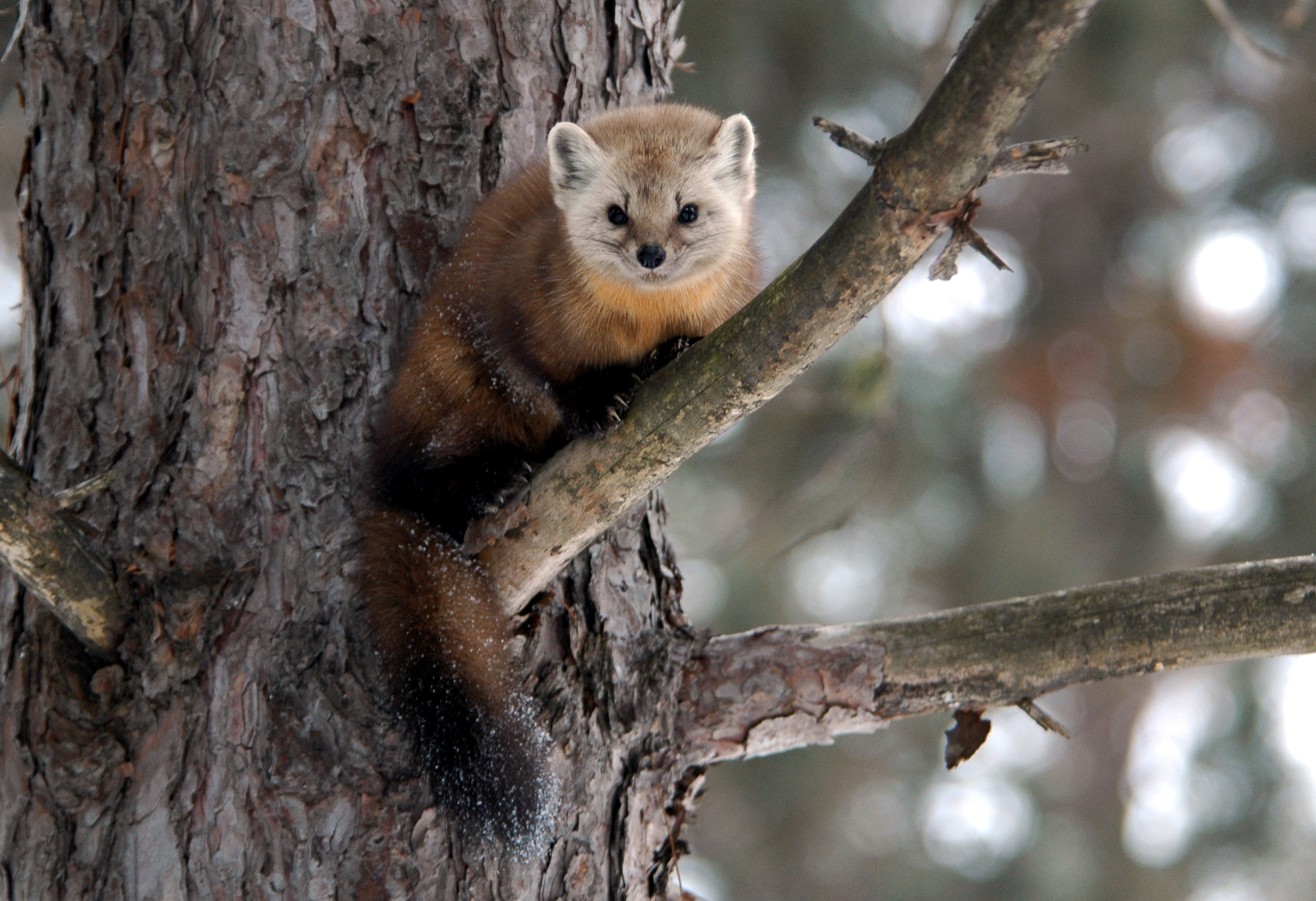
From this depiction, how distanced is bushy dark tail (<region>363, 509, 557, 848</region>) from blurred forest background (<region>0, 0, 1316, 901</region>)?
4226 mm

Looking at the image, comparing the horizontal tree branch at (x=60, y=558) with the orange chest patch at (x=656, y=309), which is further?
the orange chest patch at (x=656, y=309)

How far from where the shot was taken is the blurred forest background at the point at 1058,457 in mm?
7176

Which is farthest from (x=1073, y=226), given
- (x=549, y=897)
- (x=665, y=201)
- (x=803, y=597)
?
→ (x=549, y=897)

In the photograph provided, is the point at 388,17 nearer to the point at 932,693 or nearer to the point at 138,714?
the point at 138,714

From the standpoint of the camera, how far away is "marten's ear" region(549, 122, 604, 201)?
270 cm

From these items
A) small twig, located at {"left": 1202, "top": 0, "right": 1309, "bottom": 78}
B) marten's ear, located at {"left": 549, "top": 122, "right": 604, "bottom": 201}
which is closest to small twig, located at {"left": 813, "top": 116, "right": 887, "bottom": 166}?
marten's ear, located at {"left": 549, "top": 122, "right": 604, "bottom": 201}

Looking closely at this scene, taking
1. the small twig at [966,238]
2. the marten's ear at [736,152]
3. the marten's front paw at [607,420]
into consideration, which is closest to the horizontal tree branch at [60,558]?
the marten's front paw at [607,420]

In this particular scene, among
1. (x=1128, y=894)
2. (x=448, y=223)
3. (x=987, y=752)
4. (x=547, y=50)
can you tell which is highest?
(x=547, y=50)

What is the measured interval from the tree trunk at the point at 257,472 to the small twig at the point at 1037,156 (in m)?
1.40

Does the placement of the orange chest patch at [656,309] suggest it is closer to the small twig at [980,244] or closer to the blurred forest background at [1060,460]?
the small twig at [980,244]

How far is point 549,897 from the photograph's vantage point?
2361 mm

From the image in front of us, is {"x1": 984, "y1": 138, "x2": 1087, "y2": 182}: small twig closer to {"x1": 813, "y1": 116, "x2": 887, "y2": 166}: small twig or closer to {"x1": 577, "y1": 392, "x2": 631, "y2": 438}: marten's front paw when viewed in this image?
{"x1": 813, "y1": 116, "x2": 887, "y2": 166}: small twig

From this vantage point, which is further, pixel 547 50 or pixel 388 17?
pixel 547 50

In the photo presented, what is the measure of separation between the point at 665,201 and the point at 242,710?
1517mm
